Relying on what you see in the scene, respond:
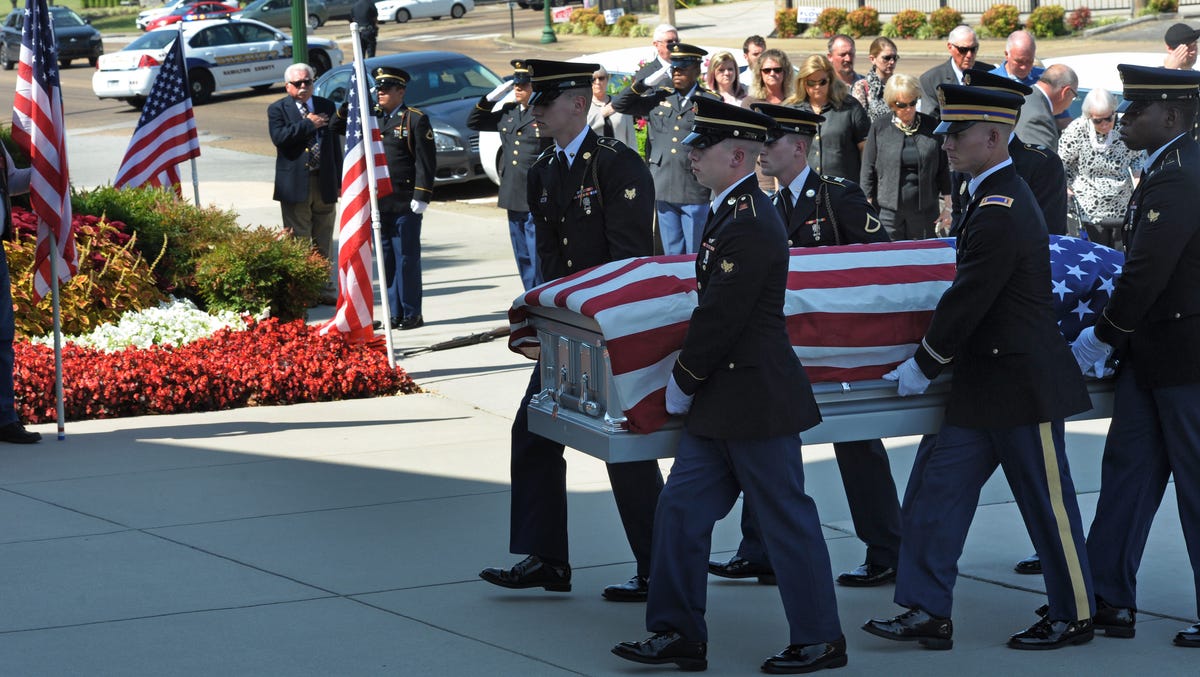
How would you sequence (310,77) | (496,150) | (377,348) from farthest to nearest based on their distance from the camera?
1. (496,150)
2. (310,77)
3. (377,348)

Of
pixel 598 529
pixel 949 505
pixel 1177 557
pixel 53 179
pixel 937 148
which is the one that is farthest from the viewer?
pixel 937 148

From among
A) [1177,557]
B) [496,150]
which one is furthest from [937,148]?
[496,150]

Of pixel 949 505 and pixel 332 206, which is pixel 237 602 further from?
pixel 332 206

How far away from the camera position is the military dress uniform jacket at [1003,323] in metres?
5.18

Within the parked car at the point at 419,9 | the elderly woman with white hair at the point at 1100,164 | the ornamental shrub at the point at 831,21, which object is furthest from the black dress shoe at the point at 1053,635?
the parked car at the point at 419,9

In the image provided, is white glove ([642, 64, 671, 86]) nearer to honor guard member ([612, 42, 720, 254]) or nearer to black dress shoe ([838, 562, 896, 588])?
honor guard member ([612, 42, 720, 254])

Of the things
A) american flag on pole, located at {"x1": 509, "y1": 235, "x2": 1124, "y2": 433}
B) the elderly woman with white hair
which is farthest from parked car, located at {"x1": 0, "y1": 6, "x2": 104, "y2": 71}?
american flag on pole, located at {"x1": 509, "y1": 235, "x2": 1124, "y2": 433}

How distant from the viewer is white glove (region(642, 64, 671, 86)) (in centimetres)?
1251

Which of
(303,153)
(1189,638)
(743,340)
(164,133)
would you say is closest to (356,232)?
(303,153)

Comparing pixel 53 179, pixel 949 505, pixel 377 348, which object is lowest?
pixel 377 348

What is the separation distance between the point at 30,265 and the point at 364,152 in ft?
8.63

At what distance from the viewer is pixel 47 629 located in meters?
5.59

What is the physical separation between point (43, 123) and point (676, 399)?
215 inches

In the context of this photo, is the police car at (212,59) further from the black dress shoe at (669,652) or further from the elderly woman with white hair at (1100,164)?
the black dress shoe at (669,652)
